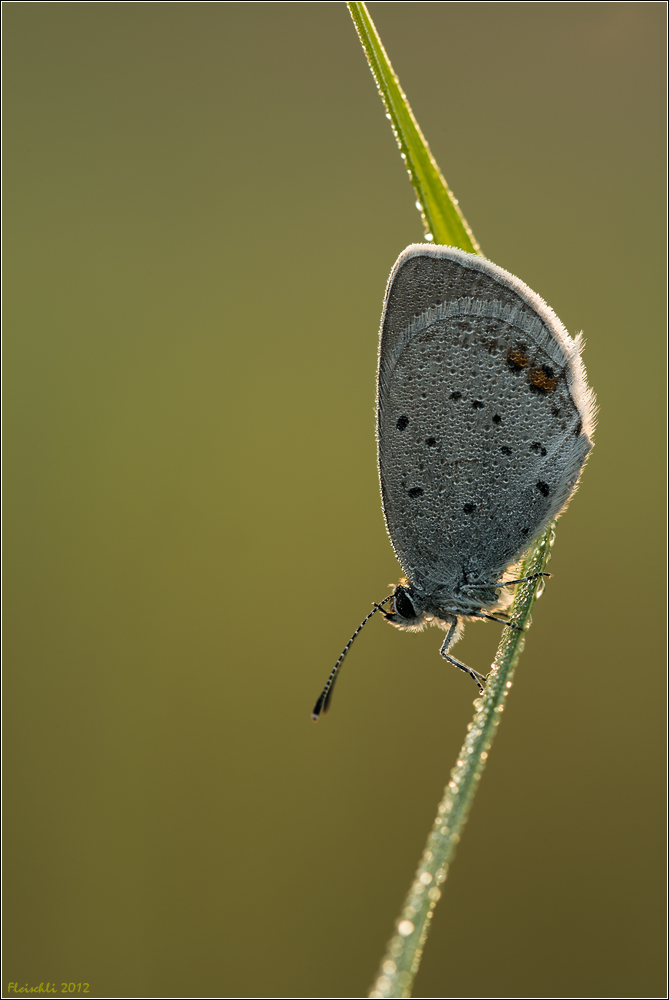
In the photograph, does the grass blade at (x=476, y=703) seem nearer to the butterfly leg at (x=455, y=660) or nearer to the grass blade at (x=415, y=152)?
the grass blade at (x=415, y=152)

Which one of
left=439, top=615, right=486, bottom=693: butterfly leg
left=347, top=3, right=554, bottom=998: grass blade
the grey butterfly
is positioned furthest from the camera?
left=439, top=615, right=486, bottom=693: butterfly leg

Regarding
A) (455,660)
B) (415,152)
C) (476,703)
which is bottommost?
(476,703)

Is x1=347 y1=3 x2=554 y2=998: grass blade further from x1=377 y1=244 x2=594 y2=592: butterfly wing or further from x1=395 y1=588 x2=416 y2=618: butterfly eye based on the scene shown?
x1=395 y1=588 x2=416 y2=618: butterfly eye

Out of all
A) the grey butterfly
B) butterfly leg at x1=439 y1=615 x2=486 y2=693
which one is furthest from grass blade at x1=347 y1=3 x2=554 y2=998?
butterfly leg at x1=439 y1=615 x2=486 y2=693

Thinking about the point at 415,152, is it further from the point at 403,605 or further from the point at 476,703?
the point at 403,605

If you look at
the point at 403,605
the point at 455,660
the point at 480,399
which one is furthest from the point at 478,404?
the point at 455,660

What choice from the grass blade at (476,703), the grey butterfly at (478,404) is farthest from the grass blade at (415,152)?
the grey butterfly at (478,404)
